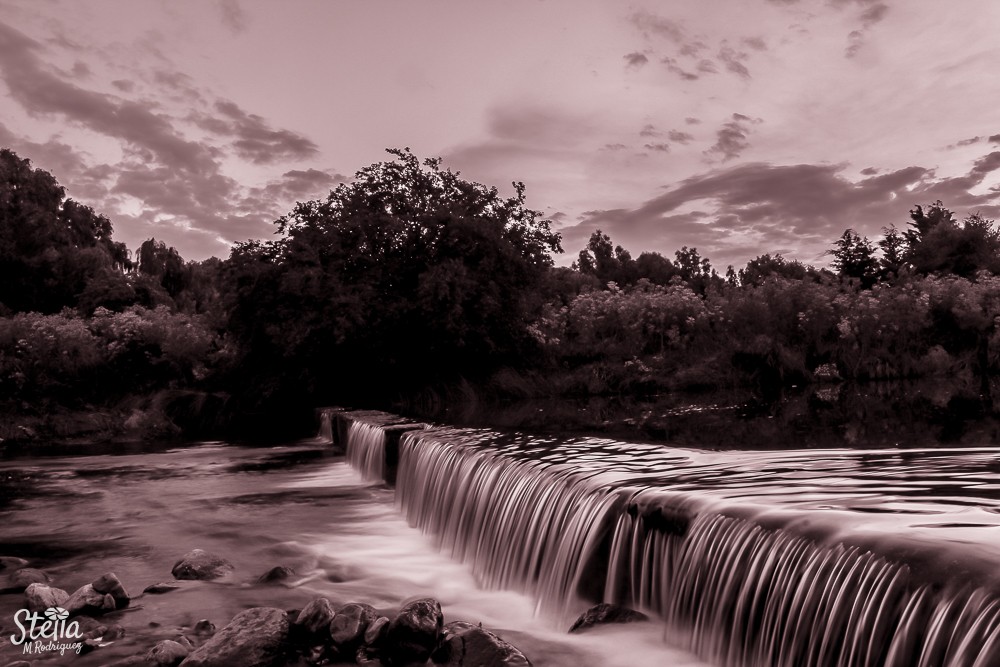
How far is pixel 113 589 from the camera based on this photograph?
21.0 feet

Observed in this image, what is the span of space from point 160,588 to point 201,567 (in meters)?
0.72

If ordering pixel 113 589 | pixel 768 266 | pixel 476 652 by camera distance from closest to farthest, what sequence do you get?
pixel 476 652 → pixel 113 589 → pixel 768 266

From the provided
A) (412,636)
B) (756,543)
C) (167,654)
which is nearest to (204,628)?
(167,654)

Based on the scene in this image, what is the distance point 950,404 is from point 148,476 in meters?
17.4

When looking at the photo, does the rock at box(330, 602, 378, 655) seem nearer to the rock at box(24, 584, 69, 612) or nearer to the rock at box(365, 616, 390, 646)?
the rock at box(365, 616, 390, 646)

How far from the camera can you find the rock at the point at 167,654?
16.0 ft

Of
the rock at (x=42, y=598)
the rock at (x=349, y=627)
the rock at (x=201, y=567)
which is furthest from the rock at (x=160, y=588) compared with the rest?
the rock at (x=349, y=627)

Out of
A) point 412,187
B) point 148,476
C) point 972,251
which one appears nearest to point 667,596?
point 148,476

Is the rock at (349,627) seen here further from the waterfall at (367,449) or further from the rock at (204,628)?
the waterfall at (367,449)

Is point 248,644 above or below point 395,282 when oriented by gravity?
below

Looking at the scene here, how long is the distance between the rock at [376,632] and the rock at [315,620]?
30 cm

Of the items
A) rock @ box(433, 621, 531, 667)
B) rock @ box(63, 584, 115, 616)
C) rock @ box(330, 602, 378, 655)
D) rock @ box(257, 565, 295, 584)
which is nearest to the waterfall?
rock @ box(257, 565, 295, 584)

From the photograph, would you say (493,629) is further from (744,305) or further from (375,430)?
(744,305)

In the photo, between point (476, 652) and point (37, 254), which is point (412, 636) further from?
point (37, 254)
